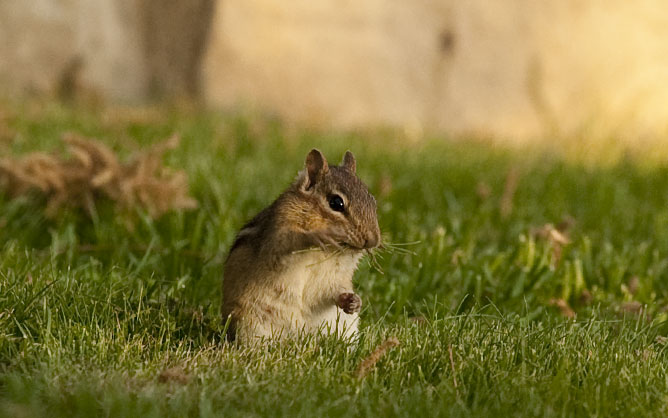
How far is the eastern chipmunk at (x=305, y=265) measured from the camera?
310 cm

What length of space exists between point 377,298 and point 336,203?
0.95 m

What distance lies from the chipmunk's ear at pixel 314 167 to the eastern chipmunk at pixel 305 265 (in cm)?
1

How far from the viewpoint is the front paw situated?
121 inches

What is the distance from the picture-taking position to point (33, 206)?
17.2 ft

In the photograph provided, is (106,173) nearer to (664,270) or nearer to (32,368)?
(32,368)

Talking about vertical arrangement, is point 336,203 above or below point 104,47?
below

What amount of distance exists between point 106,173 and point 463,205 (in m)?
2.53

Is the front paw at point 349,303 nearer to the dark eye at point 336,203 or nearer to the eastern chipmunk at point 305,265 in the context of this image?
the eastern chipmunk at point 305,265

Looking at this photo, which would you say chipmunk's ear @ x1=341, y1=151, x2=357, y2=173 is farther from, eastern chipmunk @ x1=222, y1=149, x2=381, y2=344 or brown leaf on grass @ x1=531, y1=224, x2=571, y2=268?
brown leaf on grass @ x1=531, y1=224, x2=571, y2=268

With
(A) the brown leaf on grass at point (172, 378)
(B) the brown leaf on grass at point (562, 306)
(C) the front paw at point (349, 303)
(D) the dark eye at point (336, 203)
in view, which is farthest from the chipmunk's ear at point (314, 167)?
(B) the brown leaf on grass at point (562, 306)

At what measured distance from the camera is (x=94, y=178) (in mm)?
5070

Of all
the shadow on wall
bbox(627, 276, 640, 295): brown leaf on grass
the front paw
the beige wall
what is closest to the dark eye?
the front paw

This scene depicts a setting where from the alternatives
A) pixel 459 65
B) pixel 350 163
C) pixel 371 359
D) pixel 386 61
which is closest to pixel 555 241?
pixel 350 163

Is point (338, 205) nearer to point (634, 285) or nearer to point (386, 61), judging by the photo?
point (634, 285)
